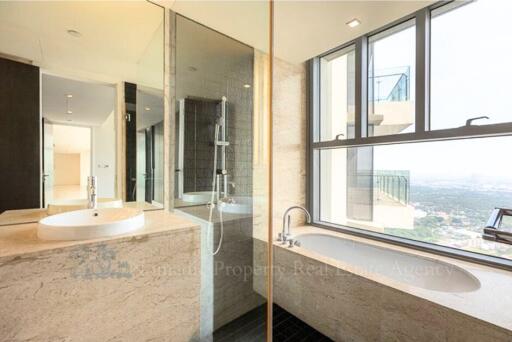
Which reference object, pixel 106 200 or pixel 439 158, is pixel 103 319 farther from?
pixel 439 158

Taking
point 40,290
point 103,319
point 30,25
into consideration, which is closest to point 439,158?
point 103,319

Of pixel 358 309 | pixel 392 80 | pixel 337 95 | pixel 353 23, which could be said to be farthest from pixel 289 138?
pixel 358 309

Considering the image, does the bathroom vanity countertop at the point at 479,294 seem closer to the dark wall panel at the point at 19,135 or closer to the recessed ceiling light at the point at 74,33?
the dark wall panel at the point at 19,135

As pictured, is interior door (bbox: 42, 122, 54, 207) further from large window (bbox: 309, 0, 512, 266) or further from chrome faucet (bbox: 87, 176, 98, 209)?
large window (bbox: 309, 0, 512, 266)

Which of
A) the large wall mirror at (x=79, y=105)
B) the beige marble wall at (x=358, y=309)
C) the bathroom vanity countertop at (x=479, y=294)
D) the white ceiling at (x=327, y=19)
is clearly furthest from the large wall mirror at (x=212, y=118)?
the bathroom vanity countertop at (x=479, y=294)

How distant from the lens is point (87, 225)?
3.64 ft

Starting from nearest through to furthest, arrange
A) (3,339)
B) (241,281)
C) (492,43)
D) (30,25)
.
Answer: (3,339) → (30,25) → (492,43) → (241,281)

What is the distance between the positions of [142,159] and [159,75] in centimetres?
64

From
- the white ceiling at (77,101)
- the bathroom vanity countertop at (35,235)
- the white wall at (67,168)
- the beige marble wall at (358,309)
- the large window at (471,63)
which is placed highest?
the large window at (471,63)

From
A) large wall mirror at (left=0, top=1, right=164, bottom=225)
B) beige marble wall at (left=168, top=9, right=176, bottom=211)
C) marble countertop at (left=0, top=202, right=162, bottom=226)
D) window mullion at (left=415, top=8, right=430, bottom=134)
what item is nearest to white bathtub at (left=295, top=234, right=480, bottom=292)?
window mullion at (left=415, top=8, right=430, bottom=134)

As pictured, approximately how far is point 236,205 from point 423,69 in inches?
73.5

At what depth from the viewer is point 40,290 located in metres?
0.97

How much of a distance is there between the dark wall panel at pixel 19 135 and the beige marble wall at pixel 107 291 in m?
0.57

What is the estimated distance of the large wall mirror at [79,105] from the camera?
1301mm
